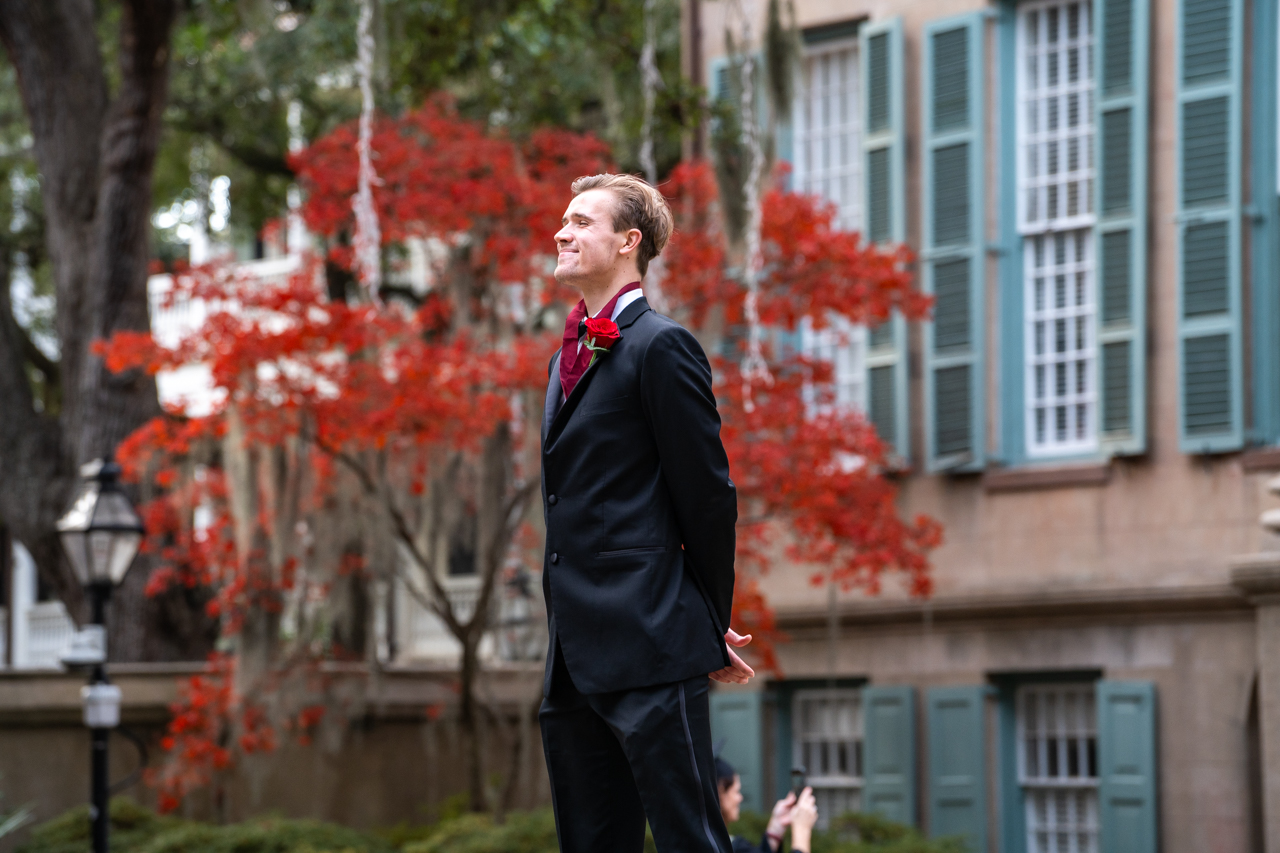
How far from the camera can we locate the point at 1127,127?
1260 centimetres

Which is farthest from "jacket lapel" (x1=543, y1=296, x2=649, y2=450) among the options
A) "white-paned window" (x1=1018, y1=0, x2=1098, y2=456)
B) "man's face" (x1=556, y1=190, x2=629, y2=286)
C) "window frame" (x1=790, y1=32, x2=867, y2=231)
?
"window frame" (x1=790, y1=32, x2=867, y2=231)

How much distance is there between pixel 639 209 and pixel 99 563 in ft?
26.0

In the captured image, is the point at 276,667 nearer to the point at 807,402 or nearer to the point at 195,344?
the point at 195,344

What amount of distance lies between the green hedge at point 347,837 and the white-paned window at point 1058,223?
10.3 ft

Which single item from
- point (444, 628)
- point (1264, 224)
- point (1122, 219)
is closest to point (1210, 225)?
point (1264, 224)

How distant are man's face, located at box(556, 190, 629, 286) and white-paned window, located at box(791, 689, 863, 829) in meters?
10.3

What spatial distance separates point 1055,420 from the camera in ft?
42.9

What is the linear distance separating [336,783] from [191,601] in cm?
192

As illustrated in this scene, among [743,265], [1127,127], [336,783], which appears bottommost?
[336,783]

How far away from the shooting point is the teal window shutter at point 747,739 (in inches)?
550

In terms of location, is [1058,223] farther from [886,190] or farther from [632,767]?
[632,767]

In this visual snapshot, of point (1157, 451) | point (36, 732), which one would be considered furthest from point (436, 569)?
point (1157, 451)

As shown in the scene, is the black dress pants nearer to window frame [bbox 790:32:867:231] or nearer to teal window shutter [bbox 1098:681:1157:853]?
teal window shutter [bbox 1098:681:1157:853]

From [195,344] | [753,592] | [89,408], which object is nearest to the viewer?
[195,344]
